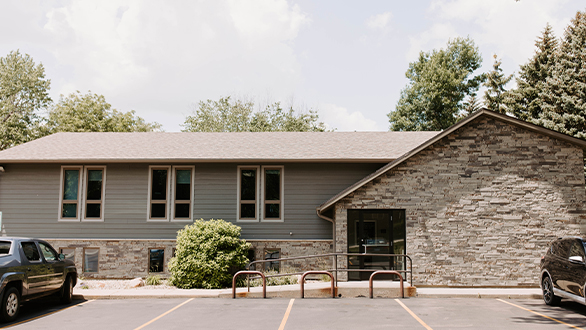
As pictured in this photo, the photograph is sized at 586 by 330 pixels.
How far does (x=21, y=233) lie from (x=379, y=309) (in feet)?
46.5

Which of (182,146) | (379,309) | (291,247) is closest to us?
(379,309)

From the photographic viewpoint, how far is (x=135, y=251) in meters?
16.2

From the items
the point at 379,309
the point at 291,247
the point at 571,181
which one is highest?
the point at 571,181

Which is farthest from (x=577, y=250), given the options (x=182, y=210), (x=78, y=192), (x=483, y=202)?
(x=78, y=192)

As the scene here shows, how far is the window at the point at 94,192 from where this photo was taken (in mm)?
16766

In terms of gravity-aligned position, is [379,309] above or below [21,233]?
below

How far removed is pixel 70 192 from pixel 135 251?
3696 millimetres

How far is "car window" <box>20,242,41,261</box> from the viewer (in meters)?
10.4

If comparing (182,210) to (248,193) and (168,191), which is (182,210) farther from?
(248,193)

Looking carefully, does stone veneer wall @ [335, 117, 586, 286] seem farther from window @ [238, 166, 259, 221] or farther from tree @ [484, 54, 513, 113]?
tree @ [484, 54, 513, 113]

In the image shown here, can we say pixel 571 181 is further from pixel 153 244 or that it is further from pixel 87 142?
pixel 87 142

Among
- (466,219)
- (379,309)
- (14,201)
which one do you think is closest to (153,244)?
(14,201)

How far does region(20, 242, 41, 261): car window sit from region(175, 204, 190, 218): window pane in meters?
6.19

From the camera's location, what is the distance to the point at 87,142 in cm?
1902
